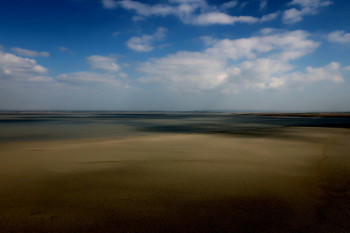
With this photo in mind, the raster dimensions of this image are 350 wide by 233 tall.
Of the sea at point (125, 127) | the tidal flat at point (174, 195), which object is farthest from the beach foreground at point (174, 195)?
the sea at point (125, 127)

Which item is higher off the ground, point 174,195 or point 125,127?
point 174,195

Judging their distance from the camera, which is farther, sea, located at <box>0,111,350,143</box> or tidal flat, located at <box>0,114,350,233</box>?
sea, located at <box>0,111,350,143</box>

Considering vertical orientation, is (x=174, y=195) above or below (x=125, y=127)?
above

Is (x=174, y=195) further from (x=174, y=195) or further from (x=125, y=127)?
(x=125, y=127)

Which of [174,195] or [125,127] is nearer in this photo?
[174,195]

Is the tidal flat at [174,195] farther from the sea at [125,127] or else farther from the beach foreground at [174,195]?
the sea at [125,127]

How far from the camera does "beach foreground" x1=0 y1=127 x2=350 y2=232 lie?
3006mm

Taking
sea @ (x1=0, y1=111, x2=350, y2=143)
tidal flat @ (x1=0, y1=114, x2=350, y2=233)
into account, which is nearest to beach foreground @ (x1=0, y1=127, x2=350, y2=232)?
tidal flat @ (x1=0, y1=114, x2=350, y2=233)

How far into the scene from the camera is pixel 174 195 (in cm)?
404

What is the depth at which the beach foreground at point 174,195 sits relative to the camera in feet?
9.86

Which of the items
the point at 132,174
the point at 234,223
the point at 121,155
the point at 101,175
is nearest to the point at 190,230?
the point at 234,223

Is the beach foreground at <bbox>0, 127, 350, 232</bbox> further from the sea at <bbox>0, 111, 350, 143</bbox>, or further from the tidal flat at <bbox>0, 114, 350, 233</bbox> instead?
the sea at <bbox>0, 111, 350, 143</bbox>

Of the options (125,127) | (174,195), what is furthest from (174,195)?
(125,127)

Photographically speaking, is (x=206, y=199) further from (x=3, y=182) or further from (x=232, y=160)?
(x=3, y=182)
